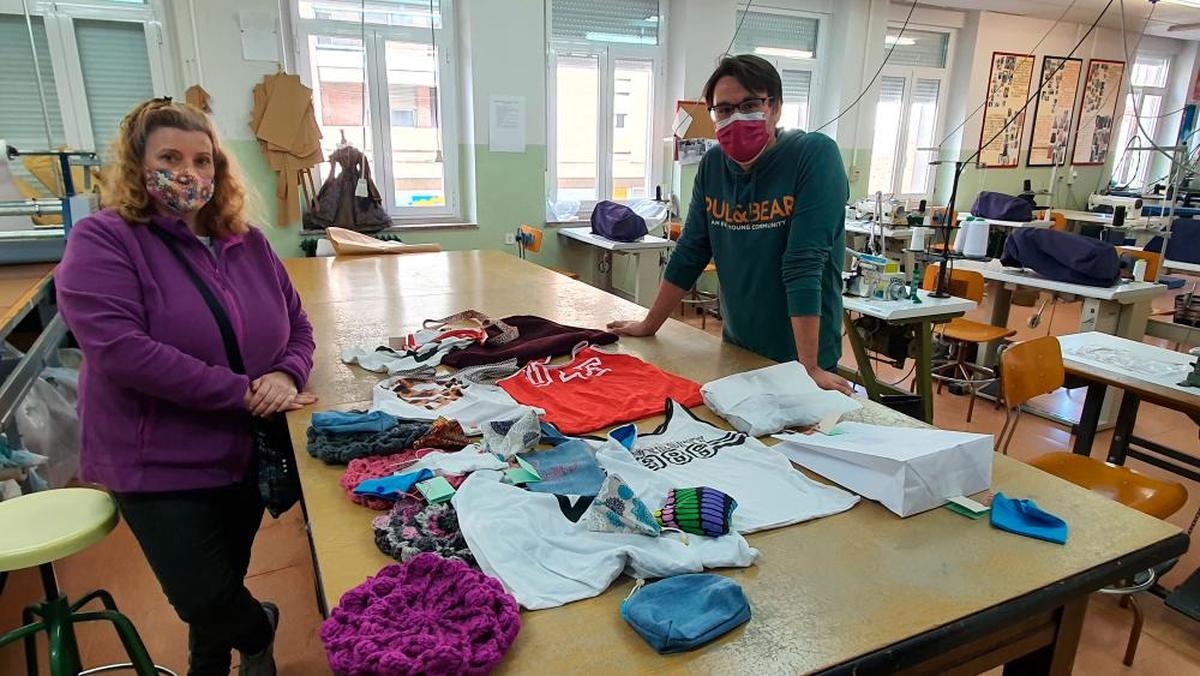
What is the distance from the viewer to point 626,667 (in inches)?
31.8

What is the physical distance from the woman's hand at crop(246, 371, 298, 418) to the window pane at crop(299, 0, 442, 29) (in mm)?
4297

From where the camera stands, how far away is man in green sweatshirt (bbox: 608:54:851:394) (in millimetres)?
1799

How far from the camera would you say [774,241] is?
191 cm

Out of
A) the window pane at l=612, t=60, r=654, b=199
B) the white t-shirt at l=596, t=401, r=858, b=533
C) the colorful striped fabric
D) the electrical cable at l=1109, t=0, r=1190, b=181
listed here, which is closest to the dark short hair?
the white t-shirt at l=596, t=401, r=858, b=533

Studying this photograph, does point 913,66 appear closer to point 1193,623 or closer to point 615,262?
point 615,262

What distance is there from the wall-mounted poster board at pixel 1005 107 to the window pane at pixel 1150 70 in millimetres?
2220

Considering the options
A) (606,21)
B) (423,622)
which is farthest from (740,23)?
(423,622)

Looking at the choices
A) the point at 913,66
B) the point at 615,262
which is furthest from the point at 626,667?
the point at 913,66

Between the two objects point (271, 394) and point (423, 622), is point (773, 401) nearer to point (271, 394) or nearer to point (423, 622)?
point (423, 622)

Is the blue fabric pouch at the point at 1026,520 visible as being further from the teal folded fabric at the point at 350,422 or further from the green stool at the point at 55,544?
the green stool at the point at 55,544

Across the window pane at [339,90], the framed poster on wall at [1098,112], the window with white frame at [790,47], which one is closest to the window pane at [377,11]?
the window pane at [339,90]

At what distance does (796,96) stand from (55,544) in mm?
6954

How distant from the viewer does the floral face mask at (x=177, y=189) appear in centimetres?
137

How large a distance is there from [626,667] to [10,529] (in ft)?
4.60
